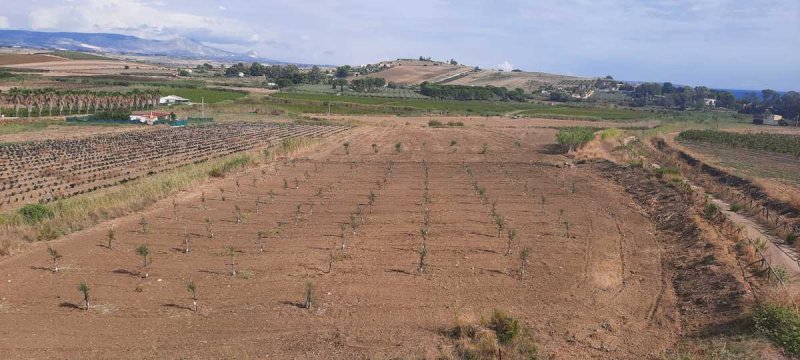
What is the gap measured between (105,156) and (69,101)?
3959 cm

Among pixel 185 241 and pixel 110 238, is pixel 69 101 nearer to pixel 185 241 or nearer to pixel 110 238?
pixel 110 238

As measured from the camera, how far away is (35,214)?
16.3 metres

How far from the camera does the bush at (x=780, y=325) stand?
355 inches

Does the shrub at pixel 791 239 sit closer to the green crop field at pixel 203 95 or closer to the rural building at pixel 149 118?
the rural building at pixel 149 118

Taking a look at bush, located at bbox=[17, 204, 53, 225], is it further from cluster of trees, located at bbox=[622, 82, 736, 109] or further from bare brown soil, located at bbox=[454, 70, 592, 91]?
bare brown soil, located at bbox=[454, 70, 592, 91]

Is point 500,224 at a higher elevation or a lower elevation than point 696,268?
higher

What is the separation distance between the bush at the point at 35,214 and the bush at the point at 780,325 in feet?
58.3

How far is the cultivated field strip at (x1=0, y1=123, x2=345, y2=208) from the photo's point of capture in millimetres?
23164

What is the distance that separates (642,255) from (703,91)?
146 meters

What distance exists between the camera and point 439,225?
17.2 m

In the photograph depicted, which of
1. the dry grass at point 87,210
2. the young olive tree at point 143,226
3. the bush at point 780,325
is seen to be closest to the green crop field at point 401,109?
the dry grass at point 87,210

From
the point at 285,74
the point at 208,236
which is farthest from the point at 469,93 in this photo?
the point at 208,236

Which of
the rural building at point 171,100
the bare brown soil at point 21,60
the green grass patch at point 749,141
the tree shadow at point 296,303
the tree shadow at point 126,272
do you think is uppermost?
the bare brown soil at point 21,60

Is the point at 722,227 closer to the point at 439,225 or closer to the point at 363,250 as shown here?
the point at 439,225
